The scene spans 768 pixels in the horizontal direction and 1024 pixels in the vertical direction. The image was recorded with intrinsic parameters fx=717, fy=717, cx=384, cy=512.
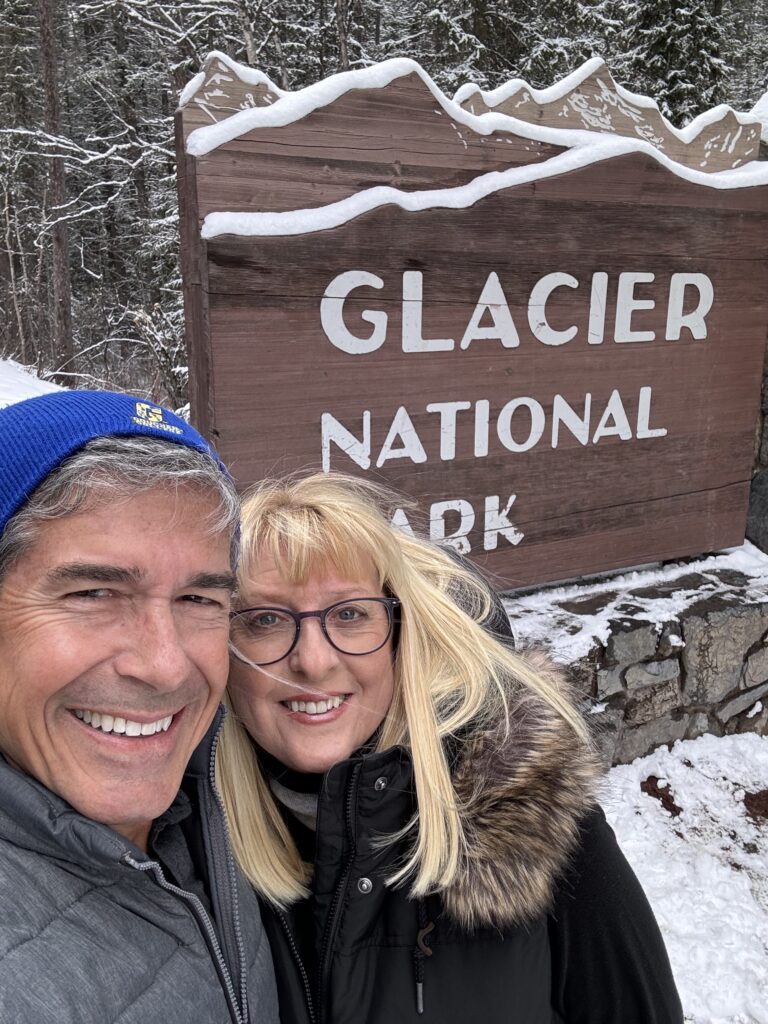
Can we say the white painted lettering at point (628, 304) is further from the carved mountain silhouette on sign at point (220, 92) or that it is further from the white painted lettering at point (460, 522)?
the carved mountain silhouette on sign at point (220, 92)

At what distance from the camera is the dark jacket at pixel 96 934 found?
2.25ft

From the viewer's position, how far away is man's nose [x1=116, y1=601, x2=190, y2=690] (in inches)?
32.9

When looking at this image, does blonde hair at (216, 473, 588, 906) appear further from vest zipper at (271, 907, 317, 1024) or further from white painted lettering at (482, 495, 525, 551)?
white painted lettering at (482, 495, 525, 551)

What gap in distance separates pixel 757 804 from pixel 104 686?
310 cm

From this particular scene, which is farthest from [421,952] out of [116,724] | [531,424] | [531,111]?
[531,111]


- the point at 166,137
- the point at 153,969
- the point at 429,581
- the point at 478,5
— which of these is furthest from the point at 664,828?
the point at 478,5

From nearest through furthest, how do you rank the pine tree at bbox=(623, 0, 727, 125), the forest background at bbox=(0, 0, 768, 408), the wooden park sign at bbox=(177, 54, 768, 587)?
1. the wooden park sign at bbox=(177, 54, 768, 587)
2. the forest background at bbox=(0, 0, 768, 408)
3. the pine tree at bbox=(623, 0, 727, 125)

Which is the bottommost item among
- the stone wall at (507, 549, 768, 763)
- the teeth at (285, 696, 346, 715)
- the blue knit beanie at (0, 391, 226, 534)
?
the stone wall at (507, 549, 768, 763)

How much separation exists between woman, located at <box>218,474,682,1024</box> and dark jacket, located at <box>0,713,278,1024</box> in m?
0.22

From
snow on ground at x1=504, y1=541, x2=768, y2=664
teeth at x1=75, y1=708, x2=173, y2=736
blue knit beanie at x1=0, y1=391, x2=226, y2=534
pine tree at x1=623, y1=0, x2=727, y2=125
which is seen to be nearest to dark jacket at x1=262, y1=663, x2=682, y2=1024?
teeth at x1=75, y1=708, x2=173, y2=736

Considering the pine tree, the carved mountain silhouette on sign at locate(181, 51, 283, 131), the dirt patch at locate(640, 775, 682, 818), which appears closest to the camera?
the carved mountain silhouette on sign at locate(181, 51, 283, 131)

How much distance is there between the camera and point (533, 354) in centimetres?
277

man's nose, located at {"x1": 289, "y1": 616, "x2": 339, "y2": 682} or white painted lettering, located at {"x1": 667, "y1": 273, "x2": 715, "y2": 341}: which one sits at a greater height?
white painted lettering, located at {"x1": 667, "y1": 273, "x2": 715, "y2": 341}

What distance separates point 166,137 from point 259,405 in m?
9.55
